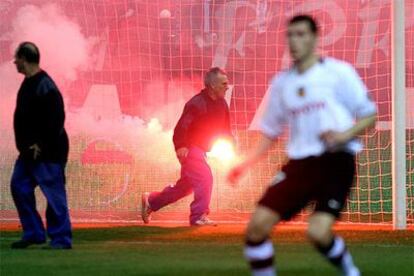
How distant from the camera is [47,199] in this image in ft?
35.6

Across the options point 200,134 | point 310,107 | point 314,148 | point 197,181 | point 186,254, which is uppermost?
point 310,107

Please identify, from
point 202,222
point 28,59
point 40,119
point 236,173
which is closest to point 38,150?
point 40,119

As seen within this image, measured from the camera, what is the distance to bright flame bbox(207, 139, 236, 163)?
1438 centimetres

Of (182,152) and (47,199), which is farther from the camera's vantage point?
(182,152)

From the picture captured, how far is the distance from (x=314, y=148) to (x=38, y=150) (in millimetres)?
3954

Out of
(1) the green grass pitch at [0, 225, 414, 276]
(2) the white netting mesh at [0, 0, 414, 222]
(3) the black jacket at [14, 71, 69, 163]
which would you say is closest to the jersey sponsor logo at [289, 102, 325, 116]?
(1) the green grass pitch at [0, 225, 414, 276]

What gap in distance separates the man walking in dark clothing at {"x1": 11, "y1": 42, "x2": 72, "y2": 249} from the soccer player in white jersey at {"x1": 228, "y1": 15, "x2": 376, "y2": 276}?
363 centimetres

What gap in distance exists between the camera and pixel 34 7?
16.7 metres

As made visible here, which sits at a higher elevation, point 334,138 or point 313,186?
point 334,138

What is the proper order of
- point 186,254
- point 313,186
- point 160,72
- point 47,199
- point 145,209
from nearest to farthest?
point 313,186 → point 186,254 → point 47,199 → point 145,209 → point 160,72

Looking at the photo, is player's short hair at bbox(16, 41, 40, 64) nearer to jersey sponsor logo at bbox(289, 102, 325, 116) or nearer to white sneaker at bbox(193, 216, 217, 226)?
jersey sponsor logo at bbox(289, 102, 325, 116)

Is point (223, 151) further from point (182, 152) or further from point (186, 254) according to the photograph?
point (186, 254)

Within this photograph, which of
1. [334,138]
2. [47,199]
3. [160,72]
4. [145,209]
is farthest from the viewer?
[160,72]

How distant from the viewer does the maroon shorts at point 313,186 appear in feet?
23.9
